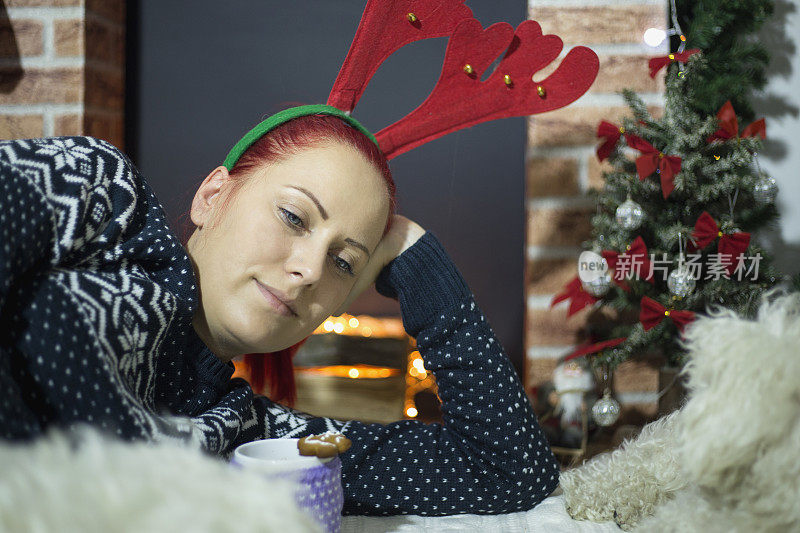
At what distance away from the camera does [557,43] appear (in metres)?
1.06

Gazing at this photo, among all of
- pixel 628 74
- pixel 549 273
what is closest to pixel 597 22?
pixel 628 74

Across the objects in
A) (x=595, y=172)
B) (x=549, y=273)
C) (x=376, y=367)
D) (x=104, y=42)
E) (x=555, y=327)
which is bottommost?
(x=376, y=367)

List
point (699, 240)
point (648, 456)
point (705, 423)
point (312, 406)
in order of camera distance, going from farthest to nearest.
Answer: point (312, 406), point (699, 240), point (648, 456), point (705, 423)

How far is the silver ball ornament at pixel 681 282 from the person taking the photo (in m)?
1.17

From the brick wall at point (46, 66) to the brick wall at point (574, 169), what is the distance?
0.93 metres

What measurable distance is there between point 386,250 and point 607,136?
0.50 meters

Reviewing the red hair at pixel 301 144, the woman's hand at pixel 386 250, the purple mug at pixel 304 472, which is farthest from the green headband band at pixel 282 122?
the purple mug at pixel 304 472

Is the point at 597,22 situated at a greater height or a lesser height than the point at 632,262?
greater

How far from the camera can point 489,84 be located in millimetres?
1063

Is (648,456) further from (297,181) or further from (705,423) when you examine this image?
(297,181)

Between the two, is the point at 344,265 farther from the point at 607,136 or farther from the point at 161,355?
the point at 607,136

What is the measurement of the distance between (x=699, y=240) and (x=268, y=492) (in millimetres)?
1057

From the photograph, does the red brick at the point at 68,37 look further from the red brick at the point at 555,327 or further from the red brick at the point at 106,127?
the red brick at the point at 555,327

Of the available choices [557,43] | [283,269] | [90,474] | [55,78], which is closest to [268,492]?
[90,474]
